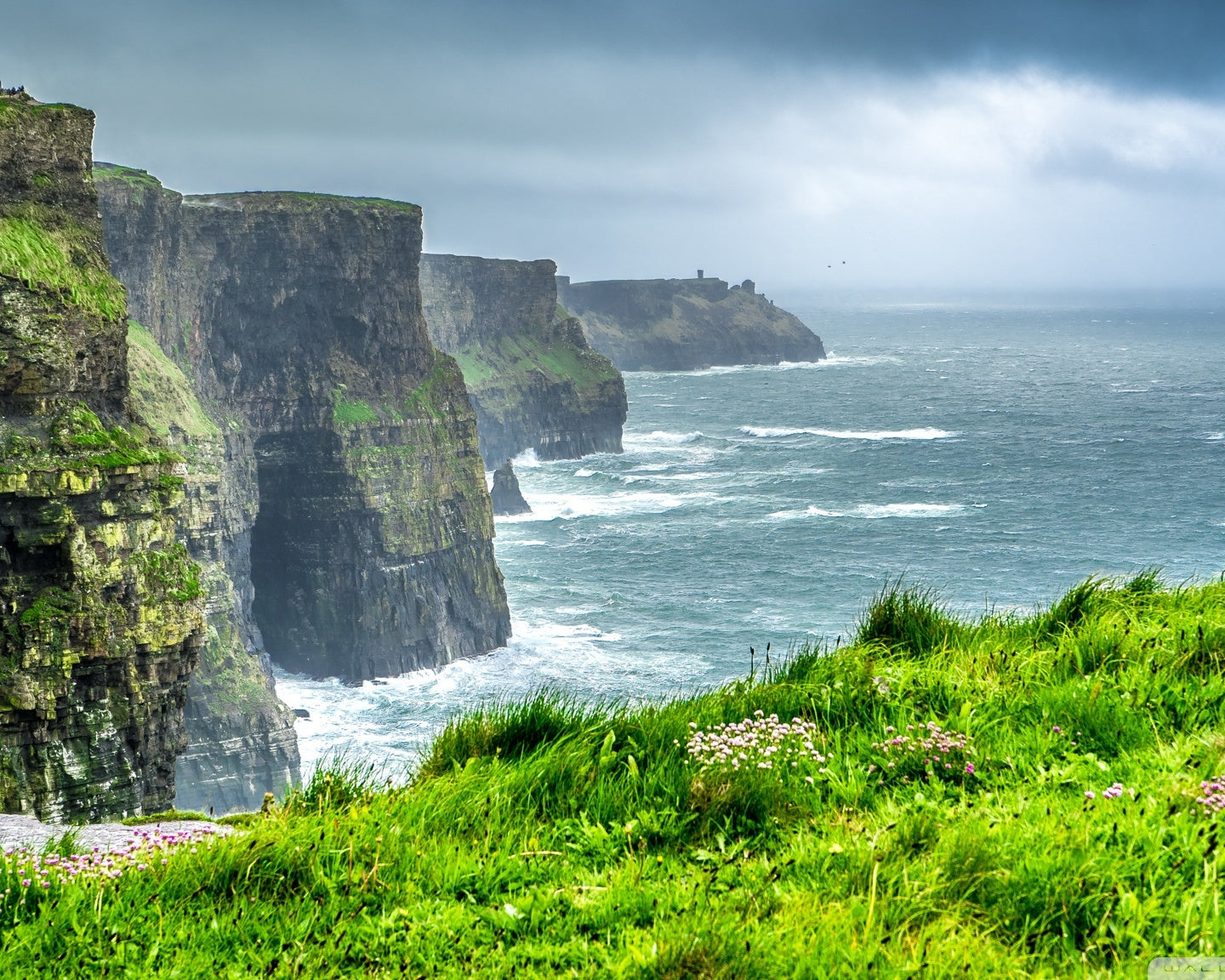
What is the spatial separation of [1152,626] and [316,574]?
221 ft

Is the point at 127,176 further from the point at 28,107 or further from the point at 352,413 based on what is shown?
the point at 28,107

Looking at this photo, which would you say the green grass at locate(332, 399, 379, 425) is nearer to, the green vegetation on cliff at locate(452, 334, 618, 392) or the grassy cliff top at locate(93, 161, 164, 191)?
the grassy cliff top at locate(93, 161, 164, 191)

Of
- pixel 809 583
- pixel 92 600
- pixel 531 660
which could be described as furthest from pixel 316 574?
pixel 92 600

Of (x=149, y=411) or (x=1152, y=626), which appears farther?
(x=149, y=411)

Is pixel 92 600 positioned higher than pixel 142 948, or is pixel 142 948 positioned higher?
pixel 142 948

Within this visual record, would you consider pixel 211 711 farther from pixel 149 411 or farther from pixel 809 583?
pixel 809 583

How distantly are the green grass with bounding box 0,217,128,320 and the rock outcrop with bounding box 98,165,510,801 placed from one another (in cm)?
3451

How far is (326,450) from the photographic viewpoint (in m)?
72.2

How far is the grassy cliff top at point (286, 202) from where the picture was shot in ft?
234

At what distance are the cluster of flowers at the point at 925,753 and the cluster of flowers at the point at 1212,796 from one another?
115 centimetres

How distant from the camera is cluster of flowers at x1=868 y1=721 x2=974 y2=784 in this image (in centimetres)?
608

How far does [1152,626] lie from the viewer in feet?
26.9

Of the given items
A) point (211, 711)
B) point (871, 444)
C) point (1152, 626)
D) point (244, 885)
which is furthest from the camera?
point (871, 444)

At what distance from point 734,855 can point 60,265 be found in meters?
31.0
